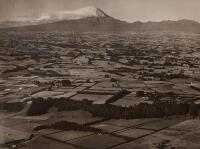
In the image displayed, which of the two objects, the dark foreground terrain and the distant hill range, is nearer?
the dark foreground terrain

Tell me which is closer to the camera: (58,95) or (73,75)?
(58,95)

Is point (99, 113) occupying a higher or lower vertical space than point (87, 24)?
lower

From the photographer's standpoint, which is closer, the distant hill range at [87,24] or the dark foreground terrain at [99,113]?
the dark foreground terrain at [99,113]

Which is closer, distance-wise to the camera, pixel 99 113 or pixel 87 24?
pixel 99 113

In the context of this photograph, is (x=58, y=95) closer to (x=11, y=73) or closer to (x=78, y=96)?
(x=78, y=96)

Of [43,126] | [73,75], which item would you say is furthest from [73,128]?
[73,75]

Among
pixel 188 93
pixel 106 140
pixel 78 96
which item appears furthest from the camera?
pixel 188 93

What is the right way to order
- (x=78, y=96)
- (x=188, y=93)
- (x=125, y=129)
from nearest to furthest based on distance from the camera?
1. (x=125, y=129)
2. (x=78, y=96)
3. (x=188, y=93)
